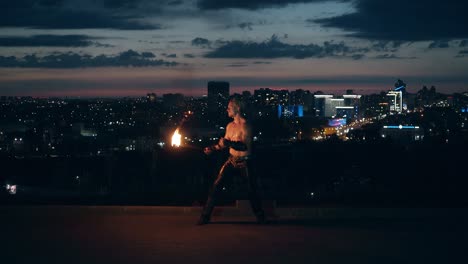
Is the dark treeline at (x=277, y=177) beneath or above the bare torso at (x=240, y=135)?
beneath

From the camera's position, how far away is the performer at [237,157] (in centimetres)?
932

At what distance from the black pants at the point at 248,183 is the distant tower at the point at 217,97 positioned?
18.9 metres

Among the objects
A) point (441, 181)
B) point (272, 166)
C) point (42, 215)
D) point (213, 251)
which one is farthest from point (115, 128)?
point (213, 251)

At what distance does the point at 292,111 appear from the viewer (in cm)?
5203

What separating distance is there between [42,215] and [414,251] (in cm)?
599

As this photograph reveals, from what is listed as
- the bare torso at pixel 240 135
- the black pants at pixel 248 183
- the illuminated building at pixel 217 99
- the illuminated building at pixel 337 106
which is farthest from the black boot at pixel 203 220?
the illuminated building at pixel 337 106

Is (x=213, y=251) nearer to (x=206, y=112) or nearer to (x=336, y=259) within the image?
(x=336, y=259)

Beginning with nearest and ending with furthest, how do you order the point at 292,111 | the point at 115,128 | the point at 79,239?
the point at 79,239 → the point at 115,128 → the point at 292,111

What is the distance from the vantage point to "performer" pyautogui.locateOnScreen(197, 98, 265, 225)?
9320 mm

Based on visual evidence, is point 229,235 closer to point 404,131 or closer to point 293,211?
point 293,211

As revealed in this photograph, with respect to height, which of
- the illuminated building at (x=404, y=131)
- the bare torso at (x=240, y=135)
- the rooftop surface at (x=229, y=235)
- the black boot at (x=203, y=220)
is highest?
the bare torso at (x=240, y=135)

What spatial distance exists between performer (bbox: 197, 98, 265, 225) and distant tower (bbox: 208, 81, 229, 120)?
18846mm

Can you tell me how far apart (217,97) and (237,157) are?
1987 cm

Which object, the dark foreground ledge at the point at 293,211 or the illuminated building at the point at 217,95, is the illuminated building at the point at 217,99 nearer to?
the illuminated building at the point at 217,95
